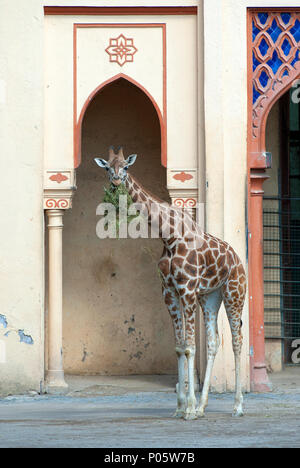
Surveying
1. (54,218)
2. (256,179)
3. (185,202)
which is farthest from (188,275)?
(54,218)

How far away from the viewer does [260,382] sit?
11289 mm

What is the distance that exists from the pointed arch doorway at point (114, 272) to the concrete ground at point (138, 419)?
24.7 inches

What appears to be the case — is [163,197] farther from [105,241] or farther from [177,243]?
[177,243]

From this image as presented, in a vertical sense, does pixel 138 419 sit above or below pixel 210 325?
below

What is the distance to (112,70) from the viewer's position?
37.2ft

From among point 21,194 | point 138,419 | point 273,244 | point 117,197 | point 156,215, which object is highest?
point 21,194

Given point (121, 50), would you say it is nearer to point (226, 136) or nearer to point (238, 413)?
point (226, 136)

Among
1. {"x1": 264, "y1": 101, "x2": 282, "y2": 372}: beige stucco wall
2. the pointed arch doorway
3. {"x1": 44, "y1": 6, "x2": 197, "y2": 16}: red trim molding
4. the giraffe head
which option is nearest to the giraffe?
the giraffe head

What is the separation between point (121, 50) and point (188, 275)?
3.35 m

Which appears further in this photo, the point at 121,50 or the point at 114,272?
the point at 114,272

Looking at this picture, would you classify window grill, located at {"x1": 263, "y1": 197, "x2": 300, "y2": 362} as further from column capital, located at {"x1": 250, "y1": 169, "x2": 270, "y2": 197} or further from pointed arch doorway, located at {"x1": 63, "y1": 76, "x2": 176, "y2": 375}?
column capital, located at {"x1": 250, "y1": 169, "x2": 270, "y2": 197}

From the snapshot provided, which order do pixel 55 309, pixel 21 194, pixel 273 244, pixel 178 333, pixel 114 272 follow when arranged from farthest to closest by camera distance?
pixel 273 244, pixel 114 272, pixel 55 309, pixel 21 194, pixel 178 333

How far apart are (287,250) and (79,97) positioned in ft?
11.7

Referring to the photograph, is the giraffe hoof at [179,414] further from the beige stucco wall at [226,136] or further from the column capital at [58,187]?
the column capital at [58,187]
